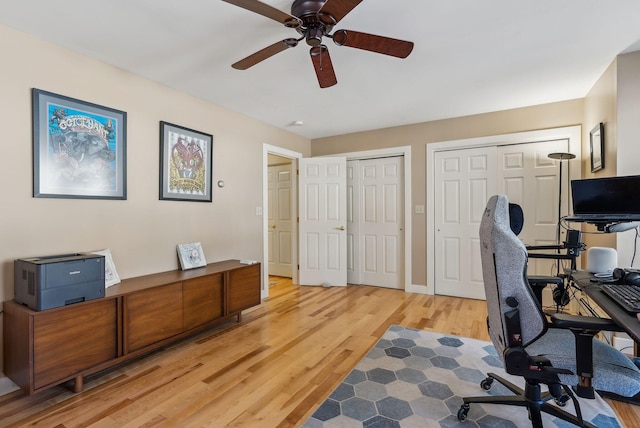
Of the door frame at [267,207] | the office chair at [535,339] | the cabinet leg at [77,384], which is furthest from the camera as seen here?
the door frame at [267,207]

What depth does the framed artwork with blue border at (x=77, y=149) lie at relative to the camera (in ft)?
7.26

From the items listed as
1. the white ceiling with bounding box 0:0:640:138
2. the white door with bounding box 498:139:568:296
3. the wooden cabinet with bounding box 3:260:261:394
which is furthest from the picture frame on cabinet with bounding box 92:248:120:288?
the white door with bounding box 498:139:568:296

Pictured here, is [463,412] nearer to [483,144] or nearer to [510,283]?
[510,283]

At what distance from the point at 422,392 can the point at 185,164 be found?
2.91m

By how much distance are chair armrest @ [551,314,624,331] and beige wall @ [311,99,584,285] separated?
3.17 metres

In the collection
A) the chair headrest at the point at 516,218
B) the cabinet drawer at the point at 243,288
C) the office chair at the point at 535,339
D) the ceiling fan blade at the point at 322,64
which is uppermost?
the ceiling fan blade at the point at 322,64

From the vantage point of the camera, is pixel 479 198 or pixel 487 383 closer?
Result: pixel 487 383

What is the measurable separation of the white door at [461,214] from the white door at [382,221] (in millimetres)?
546

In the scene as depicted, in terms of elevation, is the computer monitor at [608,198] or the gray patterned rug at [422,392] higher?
the computer monitor at [608,198]

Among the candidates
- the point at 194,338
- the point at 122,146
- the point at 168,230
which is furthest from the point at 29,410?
the point at 122,146

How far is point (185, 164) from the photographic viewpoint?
323cm

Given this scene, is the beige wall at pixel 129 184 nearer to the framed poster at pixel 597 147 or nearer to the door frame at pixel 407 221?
the door frame at pixel 407 221

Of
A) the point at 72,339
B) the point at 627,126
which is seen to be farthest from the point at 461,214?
the point at 72,339

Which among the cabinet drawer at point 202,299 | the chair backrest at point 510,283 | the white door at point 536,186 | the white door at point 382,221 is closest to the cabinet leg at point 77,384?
the cabinet drawer at point 202,299
